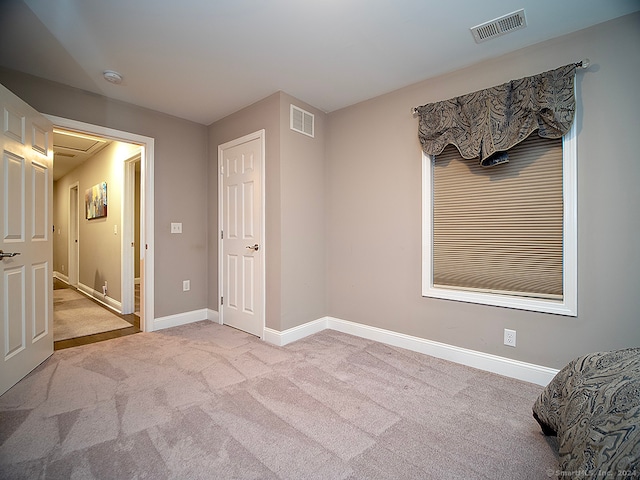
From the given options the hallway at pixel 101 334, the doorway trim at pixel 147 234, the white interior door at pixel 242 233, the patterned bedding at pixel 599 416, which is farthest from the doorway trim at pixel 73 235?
the patterned bedding at pixel 599 416

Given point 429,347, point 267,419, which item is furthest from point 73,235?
point 429,347

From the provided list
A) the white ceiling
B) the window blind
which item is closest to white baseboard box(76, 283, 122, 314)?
the white ceiling

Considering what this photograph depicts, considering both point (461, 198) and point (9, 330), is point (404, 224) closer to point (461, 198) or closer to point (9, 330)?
point (461, 198)

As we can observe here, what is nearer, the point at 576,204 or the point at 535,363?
the point at 576,204

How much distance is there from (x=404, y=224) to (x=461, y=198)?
21.3 inches

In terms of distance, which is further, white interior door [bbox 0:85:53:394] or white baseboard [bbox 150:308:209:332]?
white baseboard [bbox 150:308:209:332]

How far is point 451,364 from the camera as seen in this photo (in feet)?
8.25

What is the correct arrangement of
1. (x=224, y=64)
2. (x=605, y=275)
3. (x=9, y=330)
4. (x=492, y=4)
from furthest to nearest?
1. (x=224, y=64)
2. (x=9, y=330)
3. (x=605, y=275)
4. (x=492, y=4)

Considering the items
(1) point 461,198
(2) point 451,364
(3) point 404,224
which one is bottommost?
(2) point 451,364

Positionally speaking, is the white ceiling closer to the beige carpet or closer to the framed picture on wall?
the framed picture on wall

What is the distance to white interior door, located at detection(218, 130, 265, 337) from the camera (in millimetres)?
3125

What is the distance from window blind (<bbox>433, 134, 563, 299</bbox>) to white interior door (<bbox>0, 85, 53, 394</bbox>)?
3247 millimetres

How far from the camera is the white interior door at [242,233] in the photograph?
3125 millimetres

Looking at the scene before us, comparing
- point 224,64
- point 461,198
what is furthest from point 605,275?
point 224,64
